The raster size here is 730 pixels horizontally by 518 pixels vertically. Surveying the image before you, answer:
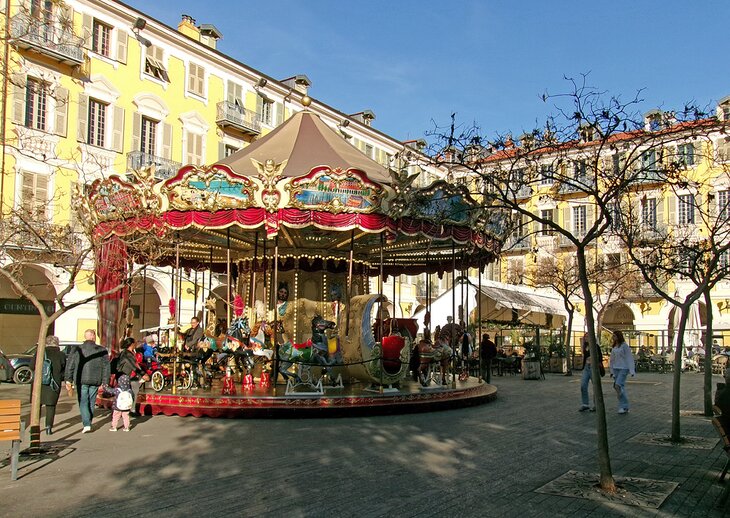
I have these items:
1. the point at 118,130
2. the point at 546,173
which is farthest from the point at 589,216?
the point at 546,173

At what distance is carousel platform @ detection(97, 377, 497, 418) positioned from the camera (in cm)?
1270

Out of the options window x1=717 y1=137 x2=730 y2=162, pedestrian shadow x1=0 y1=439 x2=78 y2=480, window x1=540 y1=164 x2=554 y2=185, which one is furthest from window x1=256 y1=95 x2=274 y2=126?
window x1=540 y1=164 x2=554 y2=185

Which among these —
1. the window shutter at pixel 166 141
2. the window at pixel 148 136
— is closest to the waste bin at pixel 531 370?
the window shutter at pixel 166 141

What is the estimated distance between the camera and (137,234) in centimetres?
1589

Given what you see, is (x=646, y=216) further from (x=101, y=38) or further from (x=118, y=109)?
(x=101, y=38)

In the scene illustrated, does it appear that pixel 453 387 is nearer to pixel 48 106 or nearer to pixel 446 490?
pixel 446 490

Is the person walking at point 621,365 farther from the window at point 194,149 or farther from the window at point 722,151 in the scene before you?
the window at point 194,149

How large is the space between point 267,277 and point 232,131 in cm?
1833

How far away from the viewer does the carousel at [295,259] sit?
13.7 metres

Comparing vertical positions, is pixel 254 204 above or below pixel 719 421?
above

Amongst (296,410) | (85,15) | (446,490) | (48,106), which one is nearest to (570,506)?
(446,490)

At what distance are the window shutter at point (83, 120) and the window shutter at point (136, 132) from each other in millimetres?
2315

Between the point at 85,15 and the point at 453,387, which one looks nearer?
the point at 453,387

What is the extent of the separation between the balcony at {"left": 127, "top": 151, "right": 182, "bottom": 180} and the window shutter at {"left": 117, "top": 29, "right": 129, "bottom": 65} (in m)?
4.07
